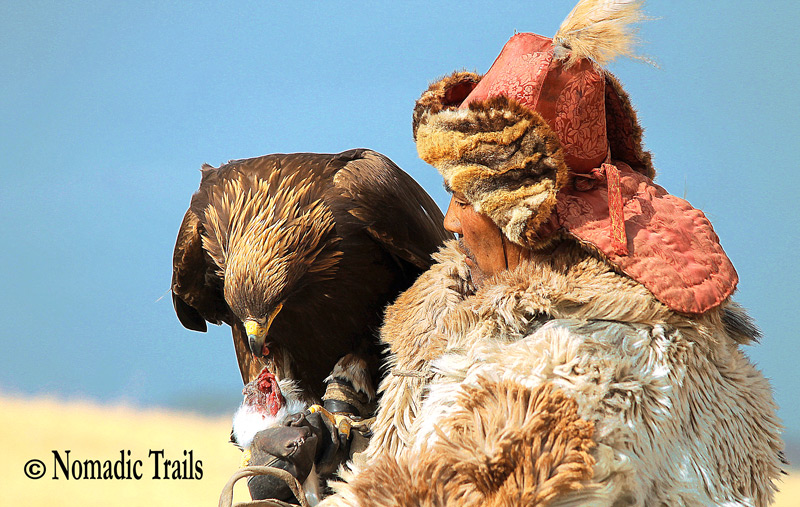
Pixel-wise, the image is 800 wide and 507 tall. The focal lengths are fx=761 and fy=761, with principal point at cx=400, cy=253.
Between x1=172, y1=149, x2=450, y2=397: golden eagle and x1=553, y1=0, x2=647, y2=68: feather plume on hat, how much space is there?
68cm

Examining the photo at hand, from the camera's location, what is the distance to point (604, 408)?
3.34ft

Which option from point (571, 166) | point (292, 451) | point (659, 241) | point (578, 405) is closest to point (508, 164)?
point (571, 166)

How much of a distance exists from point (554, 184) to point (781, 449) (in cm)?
59

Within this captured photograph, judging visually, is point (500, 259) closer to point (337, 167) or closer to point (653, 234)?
point (653, 234)

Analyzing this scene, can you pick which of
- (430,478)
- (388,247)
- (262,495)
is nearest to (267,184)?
(388,247)

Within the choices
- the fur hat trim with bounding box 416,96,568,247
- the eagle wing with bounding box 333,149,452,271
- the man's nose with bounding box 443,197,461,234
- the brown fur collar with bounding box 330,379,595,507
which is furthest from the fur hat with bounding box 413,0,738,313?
the eagle wing with bounding box 333,149,452,271

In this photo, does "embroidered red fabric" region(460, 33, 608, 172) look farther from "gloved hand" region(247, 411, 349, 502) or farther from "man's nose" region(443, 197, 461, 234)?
"gloved hand" region(247, 411, 349, 502)

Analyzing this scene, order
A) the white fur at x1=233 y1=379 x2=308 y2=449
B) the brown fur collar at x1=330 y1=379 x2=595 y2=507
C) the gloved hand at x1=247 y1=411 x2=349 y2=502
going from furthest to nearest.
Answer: the white fur at x1=233 y1=379 x2=308 y2=449 < the gloved hand at x1=247 y1=411 x2=349 y2=502 < the brown fur collar at x1=330 y1=379 x2=595 y2=507

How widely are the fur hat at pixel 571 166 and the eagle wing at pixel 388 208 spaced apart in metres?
0.52

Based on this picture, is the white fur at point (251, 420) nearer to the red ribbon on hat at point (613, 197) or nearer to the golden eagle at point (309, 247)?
the golden eagle at point (309, 247)

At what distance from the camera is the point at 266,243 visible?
1.63m

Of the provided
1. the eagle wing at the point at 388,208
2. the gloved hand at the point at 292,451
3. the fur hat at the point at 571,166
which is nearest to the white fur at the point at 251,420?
the gloved hand at the point at 292,451

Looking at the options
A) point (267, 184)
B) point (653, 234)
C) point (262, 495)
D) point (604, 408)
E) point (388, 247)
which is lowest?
point (262, 495)

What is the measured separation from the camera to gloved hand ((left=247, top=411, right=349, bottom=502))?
1345 mm
